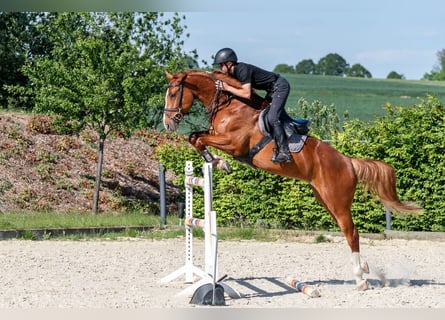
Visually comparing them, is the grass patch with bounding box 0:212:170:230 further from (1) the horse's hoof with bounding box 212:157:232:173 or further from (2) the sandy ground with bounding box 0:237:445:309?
(1) the horse's hoof with bounding box 212:157:232:173

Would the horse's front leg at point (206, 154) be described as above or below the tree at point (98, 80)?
below

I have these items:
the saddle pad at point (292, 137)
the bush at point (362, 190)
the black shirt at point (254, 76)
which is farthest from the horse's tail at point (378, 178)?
the bush at point (362, 190)

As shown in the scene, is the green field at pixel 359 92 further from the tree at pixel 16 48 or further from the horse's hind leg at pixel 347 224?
the horse's hind leg at pixel 347 224

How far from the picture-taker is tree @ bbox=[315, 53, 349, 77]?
6706 cm

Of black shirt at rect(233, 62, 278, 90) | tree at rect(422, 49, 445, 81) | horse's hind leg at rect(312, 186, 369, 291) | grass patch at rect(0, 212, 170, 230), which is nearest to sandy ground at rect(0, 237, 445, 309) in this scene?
horse's hind leg at rect(312, 186, 369, 291)

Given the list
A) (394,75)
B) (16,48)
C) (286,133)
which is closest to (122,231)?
(286,133)

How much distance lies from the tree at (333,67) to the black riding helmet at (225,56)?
59138mm

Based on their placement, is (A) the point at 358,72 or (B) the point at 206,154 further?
→ (A) the point at 358,72

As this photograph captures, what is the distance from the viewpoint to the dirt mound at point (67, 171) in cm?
1756

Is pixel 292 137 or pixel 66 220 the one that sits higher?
pixel 292 137

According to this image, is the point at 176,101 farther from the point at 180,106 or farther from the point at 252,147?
the point at 252,147

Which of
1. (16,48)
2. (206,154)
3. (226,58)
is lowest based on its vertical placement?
(206,154)

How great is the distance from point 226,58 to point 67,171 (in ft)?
36.0

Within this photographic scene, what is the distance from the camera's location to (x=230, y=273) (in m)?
9.95
